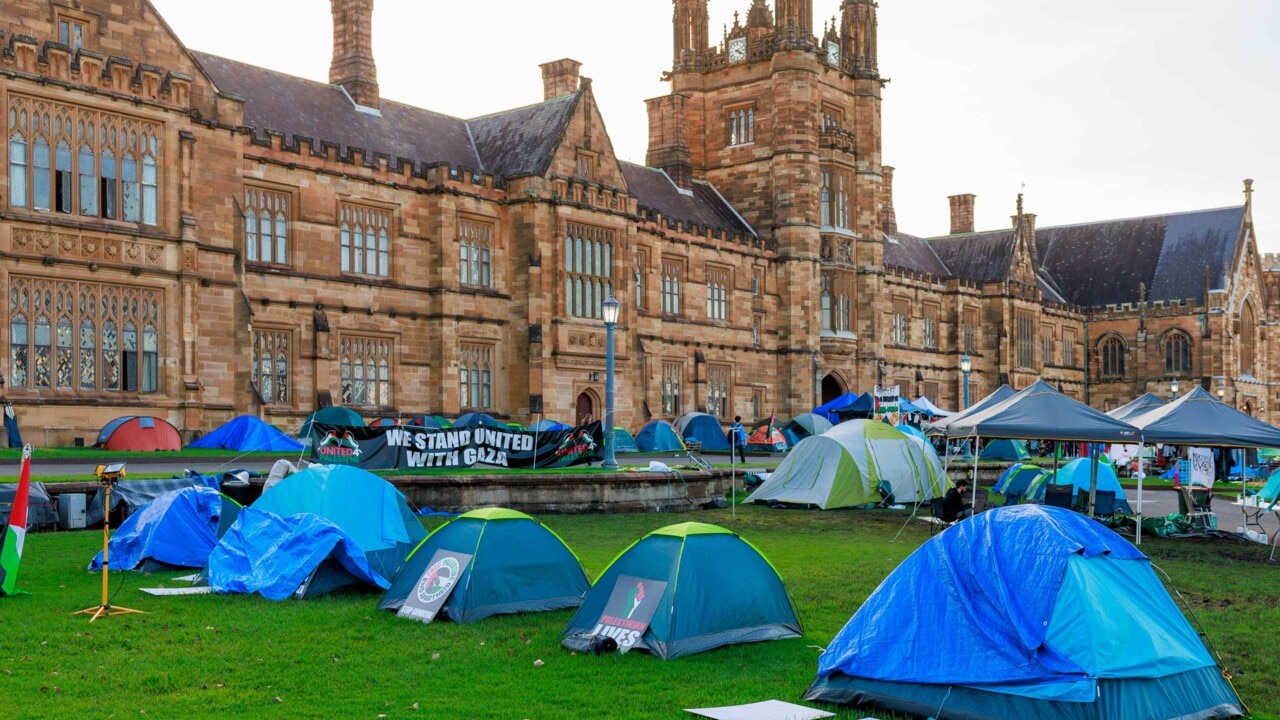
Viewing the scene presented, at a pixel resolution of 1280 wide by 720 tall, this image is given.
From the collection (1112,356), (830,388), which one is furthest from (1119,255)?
(830,388)

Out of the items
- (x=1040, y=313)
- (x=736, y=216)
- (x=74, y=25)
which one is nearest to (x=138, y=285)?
(x=74, y=25)

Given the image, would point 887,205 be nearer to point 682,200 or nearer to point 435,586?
point 682,200

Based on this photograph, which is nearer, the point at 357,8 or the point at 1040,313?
the point at 357,8

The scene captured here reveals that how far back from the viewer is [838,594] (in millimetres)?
14352

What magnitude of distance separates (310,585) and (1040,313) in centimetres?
6412

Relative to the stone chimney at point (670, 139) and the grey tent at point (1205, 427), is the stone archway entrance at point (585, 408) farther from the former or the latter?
the grey tent at point (1205, 427)

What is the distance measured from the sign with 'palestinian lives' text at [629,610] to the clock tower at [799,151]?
41.7 metres

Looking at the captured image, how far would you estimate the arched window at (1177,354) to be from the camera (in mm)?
74812

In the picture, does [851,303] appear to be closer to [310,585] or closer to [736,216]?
[736,216]

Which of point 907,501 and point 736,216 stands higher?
point 736,216

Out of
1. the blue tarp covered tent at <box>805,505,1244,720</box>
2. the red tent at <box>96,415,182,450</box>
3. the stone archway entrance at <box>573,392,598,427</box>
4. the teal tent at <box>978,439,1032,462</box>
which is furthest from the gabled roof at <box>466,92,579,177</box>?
the blue tarp covered tent at <box>805,505,1244,720</box>

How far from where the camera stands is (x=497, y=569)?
1283cm

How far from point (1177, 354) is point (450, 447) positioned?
198 ft

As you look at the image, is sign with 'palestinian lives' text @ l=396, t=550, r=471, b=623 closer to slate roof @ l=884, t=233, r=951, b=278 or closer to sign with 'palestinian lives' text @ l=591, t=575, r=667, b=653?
sign with 'palestinian lives' text @ l=591, t=575, r=667, b=653
